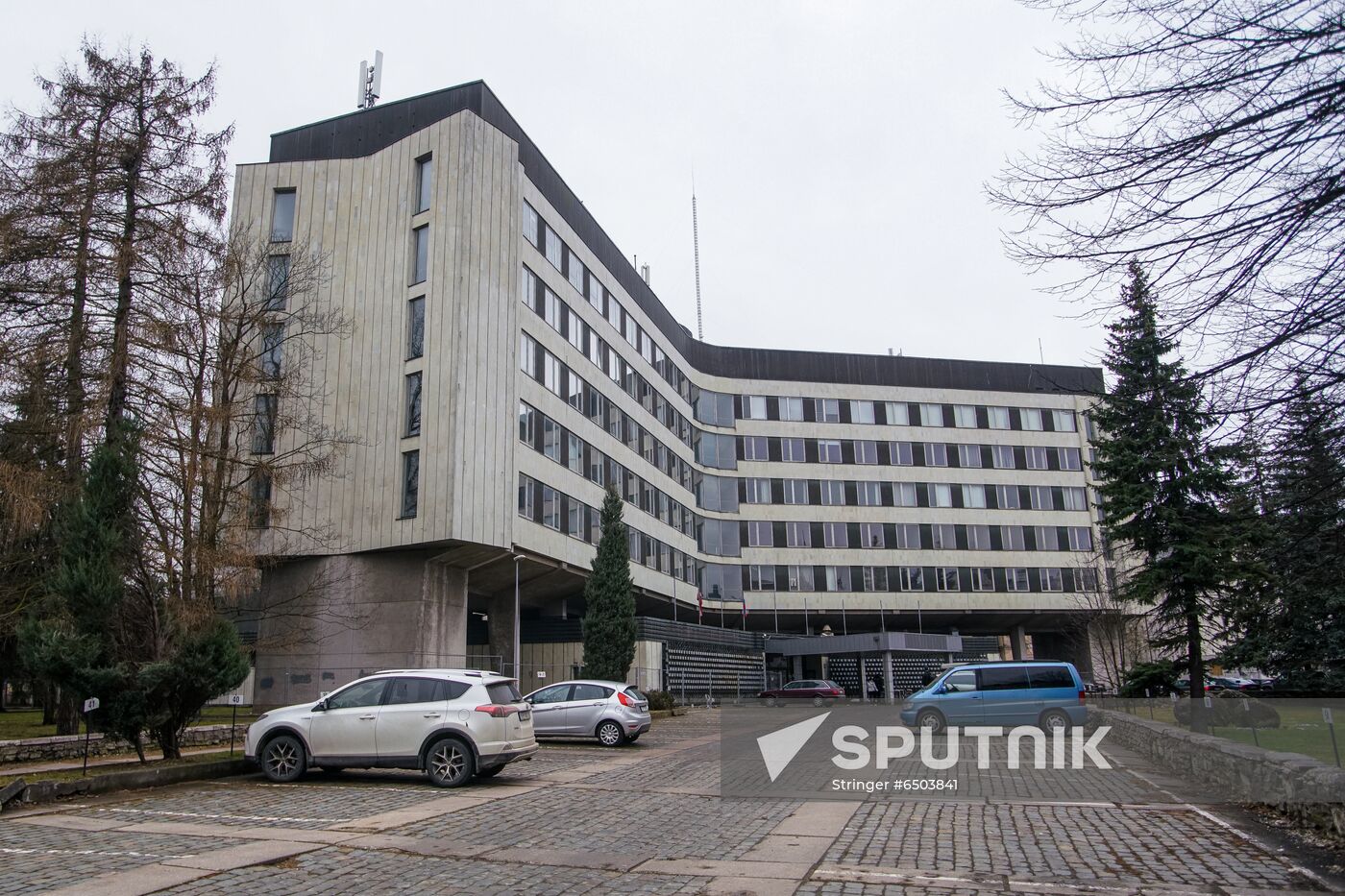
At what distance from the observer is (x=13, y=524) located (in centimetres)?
1920

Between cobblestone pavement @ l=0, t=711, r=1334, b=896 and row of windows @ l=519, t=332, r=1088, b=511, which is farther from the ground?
row of windows @ l=519, t=332, r=1088, b=511

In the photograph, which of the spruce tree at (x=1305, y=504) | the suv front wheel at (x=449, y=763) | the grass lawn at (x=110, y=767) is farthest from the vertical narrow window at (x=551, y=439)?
the spruce tree at (x=1305, y=504)

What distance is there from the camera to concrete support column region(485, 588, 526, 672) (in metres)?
35.7

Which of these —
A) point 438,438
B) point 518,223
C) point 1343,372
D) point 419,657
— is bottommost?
point 419,657

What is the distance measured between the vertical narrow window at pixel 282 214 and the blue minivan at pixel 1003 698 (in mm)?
27885

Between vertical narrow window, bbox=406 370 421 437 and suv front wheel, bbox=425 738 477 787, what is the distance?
18.8m

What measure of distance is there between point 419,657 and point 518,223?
52.3 ft

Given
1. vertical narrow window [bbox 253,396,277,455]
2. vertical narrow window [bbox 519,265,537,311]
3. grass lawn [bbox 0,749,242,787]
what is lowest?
grass lawn [bbox 0,749,242,787]

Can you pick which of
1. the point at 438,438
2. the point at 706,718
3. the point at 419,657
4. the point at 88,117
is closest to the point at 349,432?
the point at 438,438

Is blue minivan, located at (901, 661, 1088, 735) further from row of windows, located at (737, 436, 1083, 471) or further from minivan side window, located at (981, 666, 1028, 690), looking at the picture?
row of windows, located at (737, 436, 1083, 471)

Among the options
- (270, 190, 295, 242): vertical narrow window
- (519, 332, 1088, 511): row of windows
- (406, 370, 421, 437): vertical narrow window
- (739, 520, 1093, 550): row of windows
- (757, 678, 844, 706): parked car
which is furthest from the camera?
(739, 520, 1093, 550): row of windows

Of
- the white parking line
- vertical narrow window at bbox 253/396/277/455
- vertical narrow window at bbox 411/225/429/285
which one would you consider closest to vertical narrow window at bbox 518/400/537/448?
vertical narrow window at bbox 411/225/429/285

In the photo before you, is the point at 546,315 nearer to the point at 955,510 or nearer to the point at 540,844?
the point at 540,844

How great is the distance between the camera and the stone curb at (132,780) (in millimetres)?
12516
